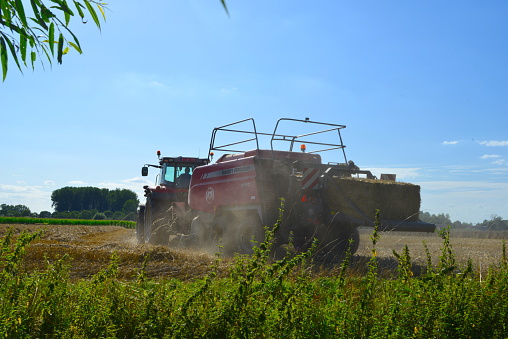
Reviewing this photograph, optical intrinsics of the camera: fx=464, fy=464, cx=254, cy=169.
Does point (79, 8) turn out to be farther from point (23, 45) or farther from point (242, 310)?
point (242, 310)

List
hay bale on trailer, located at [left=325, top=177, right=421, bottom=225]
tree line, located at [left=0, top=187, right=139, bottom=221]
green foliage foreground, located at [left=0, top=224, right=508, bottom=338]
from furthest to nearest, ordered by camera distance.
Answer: tree line, located at [left=0, top=187, right=139, bottom=221]
hay bale on trailer, located at [left=325, top=177, right=421, bottom=225]
green foliage foreground, located at [left=0, top=224, right=508, bottom=338]

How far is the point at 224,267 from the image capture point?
696cm

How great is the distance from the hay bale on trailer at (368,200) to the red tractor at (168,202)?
4832 mm

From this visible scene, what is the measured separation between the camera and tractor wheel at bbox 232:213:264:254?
9.38 metres

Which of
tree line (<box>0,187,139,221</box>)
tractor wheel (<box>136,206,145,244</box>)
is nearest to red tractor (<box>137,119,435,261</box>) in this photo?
tractor wheel (<box>136,206,145,244</box>)

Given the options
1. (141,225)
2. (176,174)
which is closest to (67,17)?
(176,174)

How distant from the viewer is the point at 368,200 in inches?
354

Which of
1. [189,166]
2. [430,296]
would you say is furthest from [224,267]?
[189,166]

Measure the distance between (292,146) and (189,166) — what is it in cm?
434

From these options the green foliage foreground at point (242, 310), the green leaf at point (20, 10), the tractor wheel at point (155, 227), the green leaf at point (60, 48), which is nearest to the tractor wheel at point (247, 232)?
the tractor wheel at point (155, 227)

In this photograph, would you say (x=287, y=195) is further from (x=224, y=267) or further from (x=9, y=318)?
(x=9, y=318)

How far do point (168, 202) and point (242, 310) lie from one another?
11.1 meters

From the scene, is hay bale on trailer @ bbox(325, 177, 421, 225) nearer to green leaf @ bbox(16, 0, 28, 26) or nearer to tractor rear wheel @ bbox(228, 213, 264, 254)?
tractor rear wheel @ bbox(228, 213, 264, 254)

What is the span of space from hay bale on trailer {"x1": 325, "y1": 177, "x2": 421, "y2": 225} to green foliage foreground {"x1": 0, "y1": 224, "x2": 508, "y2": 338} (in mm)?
5047
